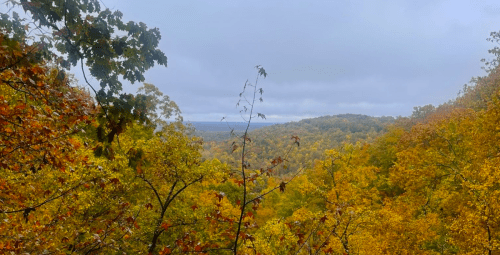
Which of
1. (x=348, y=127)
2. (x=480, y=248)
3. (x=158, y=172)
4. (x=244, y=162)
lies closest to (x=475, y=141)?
(x=480, y=248)

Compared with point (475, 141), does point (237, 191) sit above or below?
below

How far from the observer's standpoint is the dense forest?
13.5 feet

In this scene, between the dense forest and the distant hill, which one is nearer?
the dense forest

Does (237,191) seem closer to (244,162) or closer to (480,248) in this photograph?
(480,248)

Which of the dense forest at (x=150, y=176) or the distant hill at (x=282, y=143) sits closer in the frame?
the dense forest at (x=150, y=176)

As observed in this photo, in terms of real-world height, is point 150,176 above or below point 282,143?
below

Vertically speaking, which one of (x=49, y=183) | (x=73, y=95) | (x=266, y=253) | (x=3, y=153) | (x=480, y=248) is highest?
(x=73, y=95)

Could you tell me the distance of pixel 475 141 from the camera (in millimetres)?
12125

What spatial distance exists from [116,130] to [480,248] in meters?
11.7

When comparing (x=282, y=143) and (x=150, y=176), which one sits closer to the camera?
(x=150, y=176)

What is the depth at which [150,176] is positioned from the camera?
14375 mm

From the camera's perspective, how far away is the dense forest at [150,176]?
4.12 metres

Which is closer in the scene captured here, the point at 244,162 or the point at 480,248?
the point at 244,162

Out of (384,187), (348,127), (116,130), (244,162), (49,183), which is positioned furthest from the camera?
(348,127)
